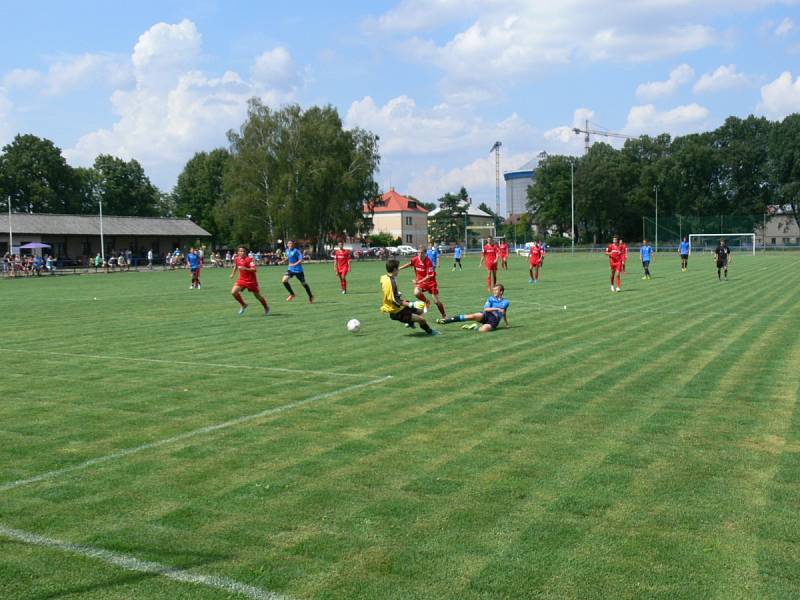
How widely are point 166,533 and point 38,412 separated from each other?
4.11 m

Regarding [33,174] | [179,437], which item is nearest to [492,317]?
[179,437]

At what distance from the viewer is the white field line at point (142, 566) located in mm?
4008

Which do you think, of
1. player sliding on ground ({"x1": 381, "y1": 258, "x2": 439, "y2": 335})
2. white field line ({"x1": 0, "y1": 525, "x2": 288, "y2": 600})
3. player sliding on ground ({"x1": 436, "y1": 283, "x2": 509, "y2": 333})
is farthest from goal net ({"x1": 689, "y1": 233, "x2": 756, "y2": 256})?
white field line ({"x1": 0, "y1": 525, "x2": 288, "y2": 600})

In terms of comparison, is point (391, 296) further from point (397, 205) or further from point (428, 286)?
point (397, 205)

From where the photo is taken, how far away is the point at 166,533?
4.77 metres

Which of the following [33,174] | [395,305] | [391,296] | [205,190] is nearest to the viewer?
[391,296]

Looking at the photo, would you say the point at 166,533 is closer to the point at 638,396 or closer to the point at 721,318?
the point at 638,396

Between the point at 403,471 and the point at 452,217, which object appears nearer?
the point at 403,471

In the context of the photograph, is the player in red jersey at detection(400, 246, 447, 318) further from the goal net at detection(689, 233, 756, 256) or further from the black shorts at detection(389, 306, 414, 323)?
the goal net at detection(689, 233, 756, 256)

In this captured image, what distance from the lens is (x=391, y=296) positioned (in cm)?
1368

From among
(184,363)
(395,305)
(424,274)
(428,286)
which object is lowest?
(184,363)

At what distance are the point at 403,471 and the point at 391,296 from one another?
783cm

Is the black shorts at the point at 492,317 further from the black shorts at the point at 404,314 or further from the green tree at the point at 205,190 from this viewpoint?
the green tree at the point at 205,190

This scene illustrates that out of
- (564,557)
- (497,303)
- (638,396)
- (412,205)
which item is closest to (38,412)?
(564,557)
